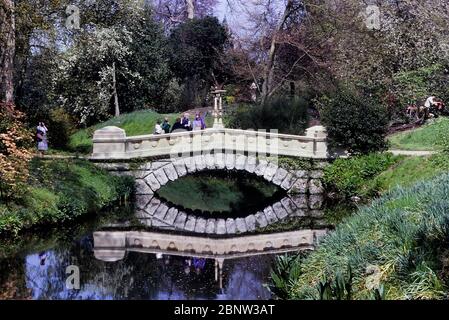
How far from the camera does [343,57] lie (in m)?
26.0

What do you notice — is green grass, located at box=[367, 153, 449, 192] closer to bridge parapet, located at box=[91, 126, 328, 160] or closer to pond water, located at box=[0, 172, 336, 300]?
bridge parapet, located at box=[91, 126, 328, 160]

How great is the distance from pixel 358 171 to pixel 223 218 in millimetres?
4372

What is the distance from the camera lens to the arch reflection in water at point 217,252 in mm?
10727

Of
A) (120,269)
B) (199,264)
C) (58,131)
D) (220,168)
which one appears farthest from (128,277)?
(58,131)

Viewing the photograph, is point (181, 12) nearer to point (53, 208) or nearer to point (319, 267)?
point (53, 208)

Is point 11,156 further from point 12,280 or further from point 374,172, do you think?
point 374,172

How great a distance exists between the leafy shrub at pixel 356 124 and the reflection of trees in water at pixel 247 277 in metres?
7.50

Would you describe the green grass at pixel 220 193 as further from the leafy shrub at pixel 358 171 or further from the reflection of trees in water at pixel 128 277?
the reflection of trees in water at pixel 128 277

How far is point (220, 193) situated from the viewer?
73.4 feet

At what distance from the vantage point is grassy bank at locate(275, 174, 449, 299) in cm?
679

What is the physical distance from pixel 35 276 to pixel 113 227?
4919 mm

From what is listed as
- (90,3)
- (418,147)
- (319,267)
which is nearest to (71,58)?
(90,3)

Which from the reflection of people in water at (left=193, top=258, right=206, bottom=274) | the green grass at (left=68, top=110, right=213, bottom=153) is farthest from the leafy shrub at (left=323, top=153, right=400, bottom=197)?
the green grass at (left=68, top=110, right=213, bottom=153)

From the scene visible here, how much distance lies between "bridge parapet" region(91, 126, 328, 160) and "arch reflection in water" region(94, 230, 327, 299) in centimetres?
487
